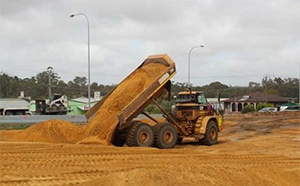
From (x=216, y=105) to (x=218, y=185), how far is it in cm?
1089

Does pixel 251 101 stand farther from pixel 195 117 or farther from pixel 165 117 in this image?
pixel 165 117

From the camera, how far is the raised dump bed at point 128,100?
15.0m

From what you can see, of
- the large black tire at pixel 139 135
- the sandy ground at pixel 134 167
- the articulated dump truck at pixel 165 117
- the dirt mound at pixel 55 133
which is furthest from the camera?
the dirt mound at pixel 55 133

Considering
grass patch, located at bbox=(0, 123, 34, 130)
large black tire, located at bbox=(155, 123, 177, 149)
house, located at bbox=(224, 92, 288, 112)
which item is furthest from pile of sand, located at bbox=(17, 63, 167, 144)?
house, located at bbox=(224, 92, 288, 112)

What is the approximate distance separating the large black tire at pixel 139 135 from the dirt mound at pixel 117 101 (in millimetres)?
711

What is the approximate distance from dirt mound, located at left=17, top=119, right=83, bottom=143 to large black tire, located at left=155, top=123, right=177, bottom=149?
10.3ft

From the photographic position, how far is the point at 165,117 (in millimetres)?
17094

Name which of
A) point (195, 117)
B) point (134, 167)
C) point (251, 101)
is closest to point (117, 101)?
point (195, 117)

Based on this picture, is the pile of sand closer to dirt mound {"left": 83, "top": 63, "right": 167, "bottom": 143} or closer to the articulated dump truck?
dirt mound {"left": 83, "top": 63, "right": 167, "bottom": 143}

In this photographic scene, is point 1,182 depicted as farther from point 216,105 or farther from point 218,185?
point 216,105

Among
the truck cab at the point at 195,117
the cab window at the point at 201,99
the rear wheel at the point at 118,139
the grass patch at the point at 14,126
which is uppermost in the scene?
the cab window at the point at 201,99

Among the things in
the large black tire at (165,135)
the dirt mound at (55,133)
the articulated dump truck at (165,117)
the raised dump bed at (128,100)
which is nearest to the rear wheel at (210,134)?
the articulated dump truck at (165,117)

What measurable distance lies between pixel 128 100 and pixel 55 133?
3.41 meters

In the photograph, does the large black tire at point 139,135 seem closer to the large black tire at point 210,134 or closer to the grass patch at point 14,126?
the large black tire at point 210,134
